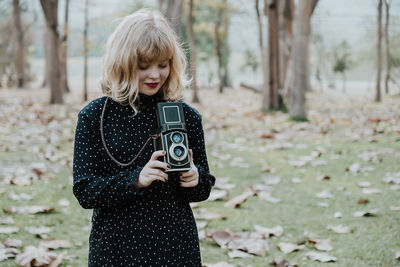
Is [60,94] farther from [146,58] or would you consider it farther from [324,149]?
[146,58]

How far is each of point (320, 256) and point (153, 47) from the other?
1818mm

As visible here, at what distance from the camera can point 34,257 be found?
261 centimetres

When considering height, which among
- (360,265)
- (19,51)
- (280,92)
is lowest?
(360,265)

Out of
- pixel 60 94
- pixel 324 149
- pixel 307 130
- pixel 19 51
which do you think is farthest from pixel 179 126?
pixel 19 51

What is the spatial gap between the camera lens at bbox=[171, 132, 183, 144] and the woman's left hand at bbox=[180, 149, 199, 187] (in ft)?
0.18

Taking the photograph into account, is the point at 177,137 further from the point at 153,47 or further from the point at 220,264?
the point at 220,264

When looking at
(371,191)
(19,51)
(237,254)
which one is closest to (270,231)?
(237,254)

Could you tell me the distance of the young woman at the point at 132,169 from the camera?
5.28 feet

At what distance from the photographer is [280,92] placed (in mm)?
10805

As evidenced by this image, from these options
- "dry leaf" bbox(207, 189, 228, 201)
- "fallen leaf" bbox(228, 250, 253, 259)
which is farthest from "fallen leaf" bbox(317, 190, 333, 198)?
"fallen leaf" bbox(228, 250, 253, 259)

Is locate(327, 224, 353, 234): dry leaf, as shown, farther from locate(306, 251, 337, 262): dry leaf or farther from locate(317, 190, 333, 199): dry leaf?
locate(317, 190, 333, 199): dry leaf

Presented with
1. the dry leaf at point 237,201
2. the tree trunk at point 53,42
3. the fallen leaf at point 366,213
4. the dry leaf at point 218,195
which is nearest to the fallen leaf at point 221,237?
the dry leaf at point 237,201

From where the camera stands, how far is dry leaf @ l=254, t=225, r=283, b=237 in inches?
126

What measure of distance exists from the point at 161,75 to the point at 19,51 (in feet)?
70.8
